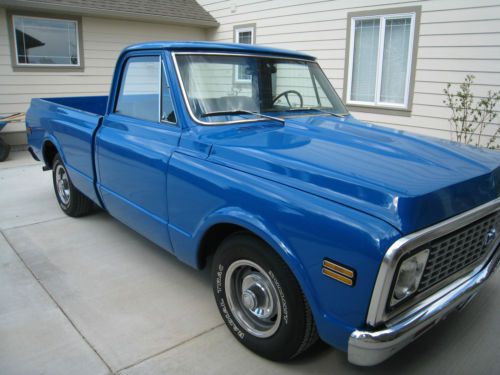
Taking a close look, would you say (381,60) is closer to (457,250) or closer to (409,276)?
(457,250)

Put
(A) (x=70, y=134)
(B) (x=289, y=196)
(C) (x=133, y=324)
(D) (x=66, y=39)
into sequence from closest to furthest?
(B) (x=289, y=196) → (C) (x=133, y=324) → (A) (x=70, y=134) → (D) (x=66, y=39)

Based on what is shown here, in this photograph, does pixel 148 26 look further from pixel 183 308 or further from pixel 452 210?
pixel 452 210

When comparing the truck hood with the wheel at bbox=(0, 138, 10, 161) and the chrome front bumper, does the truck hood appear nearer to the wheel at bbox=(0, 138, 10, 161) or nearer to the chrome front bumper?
the chrome front bumper

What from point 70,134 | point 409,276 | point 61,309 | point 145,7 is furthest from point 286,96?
point 145,7

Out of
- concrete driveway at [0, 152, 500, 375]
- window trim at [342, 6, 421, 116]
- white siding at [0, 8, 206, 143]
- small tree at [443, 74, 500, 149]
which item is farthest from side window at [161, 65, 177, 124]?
white siding at [0, 8, 206, 143]

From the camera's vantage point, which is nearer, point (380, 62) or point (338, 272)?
point (338, 272)

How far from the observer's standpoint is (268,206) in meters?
2.24

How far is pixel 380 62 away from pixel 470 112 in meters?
1.71

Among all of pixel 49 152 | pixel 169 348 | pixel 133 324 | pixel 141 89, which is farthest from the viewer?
pixel 49 152

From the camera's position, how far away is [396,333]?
188cm

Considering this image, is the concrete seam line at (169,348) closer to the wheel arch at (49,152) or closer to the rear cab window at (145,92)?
the rear cab window at (145,92)

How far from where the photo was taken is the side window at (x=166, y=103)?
10.2ft

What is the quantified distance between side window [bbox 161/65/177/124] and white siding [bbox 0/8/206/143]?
6.80 meters

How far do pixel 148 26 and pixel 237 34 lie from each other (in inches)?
84.0
